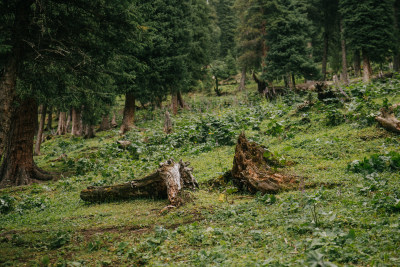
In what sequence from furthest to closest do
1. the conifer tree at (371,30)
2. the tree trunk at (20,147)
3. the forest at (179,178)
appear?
1. the conifer tree at (371,30)
2. the tree trunk at (20,147)
3. the forest at (179,178)

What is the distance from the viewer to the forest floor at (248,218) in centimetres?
345

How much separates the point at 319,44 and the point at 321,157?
34058 mm

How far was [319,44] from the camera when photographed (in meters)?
37.2

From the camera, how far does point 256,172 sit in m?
6.32

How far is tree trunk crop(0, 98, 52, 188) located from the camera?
1012 cm

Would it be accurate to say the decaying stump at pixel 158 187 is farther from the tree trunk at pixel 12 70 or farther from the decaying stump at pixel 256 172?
the tree trunk at pixel 12 70

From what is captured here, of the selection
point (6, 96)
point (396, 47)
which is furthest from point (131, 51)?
point (396, 47)

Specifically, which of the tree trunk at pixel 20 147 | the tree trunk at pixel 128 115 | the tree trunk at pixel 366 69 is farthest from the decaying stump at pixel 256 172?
the tree trunk at pixel 366 69

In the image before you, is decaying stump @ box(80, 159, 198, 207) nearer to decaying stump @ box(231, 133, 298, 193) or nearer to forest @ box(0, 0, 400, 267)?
forest @ box(0, 0, 400, 267)

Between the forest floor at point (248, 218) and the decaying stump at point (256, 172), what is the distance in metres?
0.24

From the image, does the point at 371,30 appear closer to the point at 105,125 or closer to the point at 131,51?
the point at 131,51

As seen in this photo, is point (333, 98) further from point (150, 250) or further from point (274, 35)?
point (274, 35)

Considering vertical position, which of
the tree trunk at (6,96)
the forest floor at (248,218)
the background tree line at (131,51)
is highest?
the background tree line at (131,51)

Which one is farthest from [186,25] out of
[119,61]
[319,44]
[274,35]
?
[319,44]
